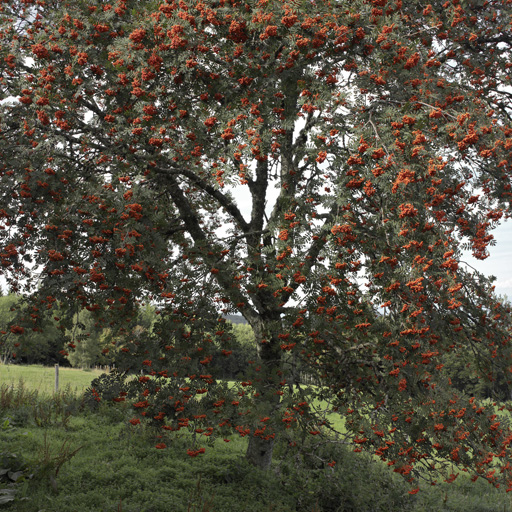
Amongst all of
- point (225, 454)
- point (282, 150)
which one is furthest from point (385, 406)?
point (225, 454)

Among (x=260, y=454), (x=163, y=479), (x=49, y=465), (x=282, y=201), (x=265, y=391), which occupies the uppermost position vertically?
(x=282, y=201)

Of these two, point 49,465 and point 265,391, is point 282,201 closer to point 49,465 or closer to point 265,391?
point 265,391

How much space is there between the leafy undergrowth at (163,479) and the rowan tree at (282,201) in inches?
50.2

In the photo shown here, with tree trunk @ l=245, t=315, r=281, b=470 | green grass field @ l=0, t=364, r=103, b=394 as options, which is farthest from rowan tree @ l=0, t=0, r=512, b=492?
green grass field @ l=0, t=364, r=103, b=394

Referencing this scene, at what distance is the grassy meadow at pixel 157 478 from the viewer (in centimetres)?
597

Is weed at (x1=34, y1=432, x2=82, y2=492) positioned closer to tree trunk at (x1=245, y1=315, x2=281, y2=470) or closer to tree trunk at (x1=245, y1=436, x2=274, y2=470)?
tree trunk at (x1=245, y1=315, x2=281, y2=470)

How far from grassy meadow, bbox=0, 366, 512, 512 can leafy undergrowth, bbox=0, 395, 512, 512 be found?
0.05 feet

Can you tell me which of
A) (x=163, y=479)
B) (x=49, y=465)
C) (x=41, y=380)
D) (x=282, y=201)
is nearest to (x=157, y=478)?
(x=163, y=479)

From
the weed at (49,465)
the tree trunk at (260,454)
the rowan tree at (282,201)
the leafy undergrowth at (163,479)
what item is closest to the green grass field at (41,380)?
the leafy undergrowth at (163,479)

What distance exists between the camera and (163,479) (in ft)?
23.6

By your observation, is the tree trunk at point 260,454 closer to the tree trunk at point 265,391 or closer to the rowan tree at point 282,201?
the tree trunk at point 265,391

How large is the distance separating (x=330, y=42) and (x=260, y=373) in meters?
3.99

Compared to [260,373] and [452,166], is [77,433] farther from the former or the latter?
[452,166]

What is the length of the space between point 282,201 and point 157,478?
5.10 metres
